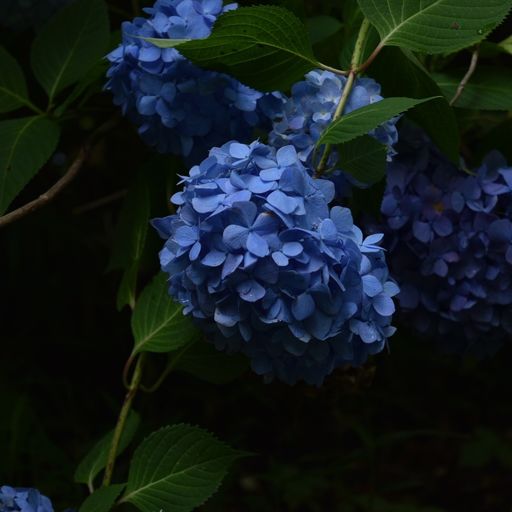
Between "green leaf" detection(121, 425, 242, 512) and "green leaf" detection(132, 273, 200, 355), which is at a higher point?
"green leaf" detection(132, 273, 200, 355)

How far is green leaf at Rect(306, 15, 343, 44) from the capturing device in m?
1.08

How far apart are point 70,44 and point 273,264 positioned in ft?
1.66

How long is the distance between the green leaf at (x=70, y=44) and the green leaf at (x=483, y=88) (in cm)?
39

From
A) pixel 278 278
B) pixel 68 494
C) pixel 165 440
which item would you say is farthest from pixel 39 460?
pixel 278 278

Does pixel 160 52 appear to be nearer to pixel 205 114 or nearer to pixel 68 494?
pixel 205 114

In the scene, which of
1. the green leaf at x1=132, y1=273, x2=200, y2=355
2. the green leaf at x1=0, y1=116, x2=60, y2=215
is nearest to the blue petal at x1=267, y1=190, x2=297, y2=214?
the green leaf at x1=132, y1=273, x2=200, y2=355

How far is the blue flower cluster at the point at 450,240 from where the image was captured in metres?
0.99

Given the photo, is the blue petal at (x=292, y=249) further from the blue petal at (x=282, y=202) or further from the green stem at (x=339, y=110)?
the green stem at (x=339, y=110)

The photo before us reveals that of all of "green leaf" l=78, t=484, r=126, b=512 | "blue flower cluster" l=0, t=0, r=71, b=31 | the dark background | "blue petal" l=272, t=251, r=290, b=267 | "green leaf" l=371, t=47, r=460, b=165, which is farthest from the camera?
the dark background

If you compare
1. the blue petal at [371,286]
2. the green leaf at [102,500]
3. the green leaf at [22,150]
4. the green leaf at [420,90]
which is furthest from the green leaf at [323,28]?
the green leaf at [102,500]

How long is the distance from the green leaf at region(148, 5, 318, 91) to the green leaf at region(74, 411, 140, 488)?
1.23 ft

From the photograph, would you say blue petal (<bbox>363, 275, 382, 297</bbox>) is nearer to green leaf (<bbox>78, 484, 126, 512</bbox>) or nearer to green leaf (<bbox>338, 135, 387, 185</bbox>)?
green leaf (<bbox>338, 135, 387, 185</bbox>)

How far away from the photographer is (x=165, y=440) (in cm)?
89

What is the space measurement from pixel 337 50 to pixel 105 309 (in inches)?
30.4
